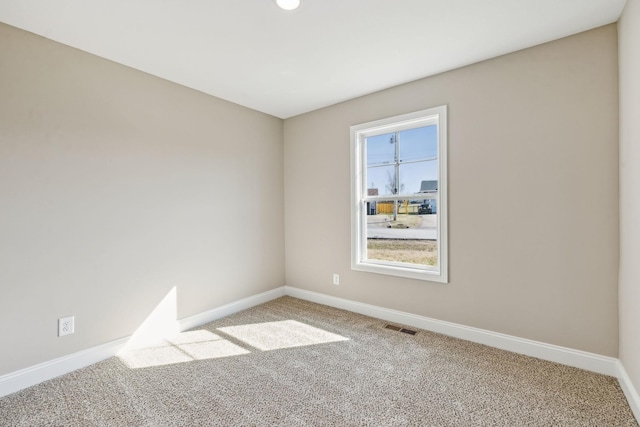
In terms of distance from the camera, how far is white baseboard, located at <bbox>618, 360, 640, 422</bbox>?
64.9 inches

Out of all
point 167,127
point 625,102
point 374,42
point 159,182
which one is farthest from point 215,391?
point 625,102

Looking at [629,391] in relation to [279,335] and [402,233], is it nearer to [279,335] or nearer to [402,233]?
[402,233]

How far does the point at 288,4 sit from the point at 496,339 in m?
2.97

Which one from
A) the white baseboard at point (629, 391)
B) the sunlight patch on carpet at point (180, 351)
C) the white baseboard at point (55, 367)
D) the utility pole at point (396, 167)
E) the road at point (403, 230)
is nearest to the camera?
the white baseboard at point (629, 391)

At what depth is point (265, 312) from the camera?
3379 millimetres

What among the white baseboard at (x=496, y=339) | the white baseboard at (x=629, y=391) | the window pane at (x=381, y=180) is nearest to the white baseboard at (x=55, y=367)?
the white baseboard at (x=496, y=339)

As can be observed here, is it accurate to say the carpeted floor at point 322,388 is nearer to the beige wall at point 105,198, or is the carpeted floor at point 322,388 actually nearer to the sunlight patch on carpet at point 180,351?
the sunlight patch on carpet at point 180,351

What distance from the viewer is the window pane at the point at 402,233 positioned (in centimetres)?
296

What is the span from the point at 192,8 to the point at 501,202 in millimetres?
2669

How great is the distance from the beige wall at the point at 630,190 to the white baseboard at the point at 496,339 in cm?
18

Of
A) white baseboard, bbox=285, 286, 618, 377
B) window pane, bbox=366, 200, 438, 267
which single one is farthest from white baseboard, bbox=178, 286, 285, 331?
window pane, bbox=366, 200, 438, 267

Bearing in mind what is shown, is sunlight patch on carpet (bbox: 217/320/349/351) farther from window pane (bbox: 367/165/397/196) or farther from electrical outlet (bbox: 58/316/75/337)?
window pane (bbox: 367/165/397/196)

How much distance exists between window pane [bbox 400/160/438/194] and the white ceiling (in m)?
0.85

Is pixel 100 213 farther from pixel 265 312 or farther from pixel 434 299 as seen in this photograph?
pixel 434 299
